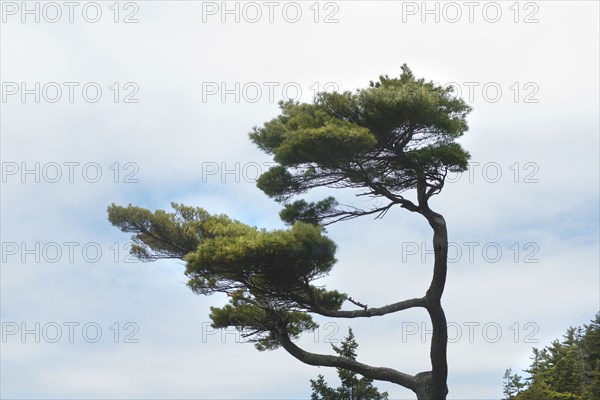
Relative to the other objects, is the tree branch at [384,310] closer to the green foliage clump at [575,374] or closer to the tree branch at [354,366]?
the tree branch at [354,366]

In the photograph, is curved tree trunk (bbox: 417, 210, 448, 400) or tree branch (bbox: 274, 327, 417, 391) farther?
tree branch (bbox: 274, 327, 417, 391)

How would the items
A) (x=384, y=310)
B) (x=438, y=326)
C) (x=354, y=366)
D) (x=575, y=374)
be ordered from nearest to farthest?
1. (x=438, y=326)
2. (x=384, y=310)
3. (x=354, y=366)
4. (x=575, y=374)

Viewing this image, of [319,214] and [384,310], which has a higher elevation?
[319,214]

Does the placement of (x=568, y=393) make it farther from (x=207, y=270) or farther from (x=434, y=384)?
(x=207, y=270)

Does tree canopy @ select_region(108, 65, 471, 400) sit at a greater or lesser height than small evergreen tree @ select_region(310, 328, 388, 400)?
greater

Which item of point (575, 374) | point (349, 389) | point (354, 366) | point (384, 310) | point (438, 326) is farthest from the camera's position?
point (575, 374)

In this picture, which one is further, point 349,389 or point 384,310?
point 349,389

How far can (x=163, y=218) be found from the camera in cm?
1681

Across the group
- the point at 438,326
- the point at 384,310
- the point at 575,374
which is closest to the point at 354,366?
the point at 384,310

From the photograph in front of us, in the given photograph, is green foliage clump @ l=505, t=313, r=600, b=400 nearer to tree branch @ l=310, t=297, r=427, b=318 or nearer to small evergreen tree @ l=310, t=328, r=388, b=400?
small evergreen tree @ l=310, t=328, r=388, b=400

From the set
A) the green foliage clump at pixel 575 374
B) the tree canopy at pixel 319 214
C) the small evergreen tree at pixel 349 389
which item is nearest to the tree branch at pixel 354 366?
the tree canopy at pixel 319 214

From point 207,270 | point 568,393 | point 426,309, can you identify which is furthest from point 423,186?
point 568,393

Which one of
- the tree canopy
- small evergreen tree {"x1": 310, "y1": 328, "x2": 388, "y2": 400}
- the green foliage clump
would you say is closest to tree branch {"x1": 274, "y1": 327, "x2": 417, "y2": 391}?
the tree canopy

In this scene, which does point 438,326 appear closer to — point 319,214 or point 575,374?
point 319,214
